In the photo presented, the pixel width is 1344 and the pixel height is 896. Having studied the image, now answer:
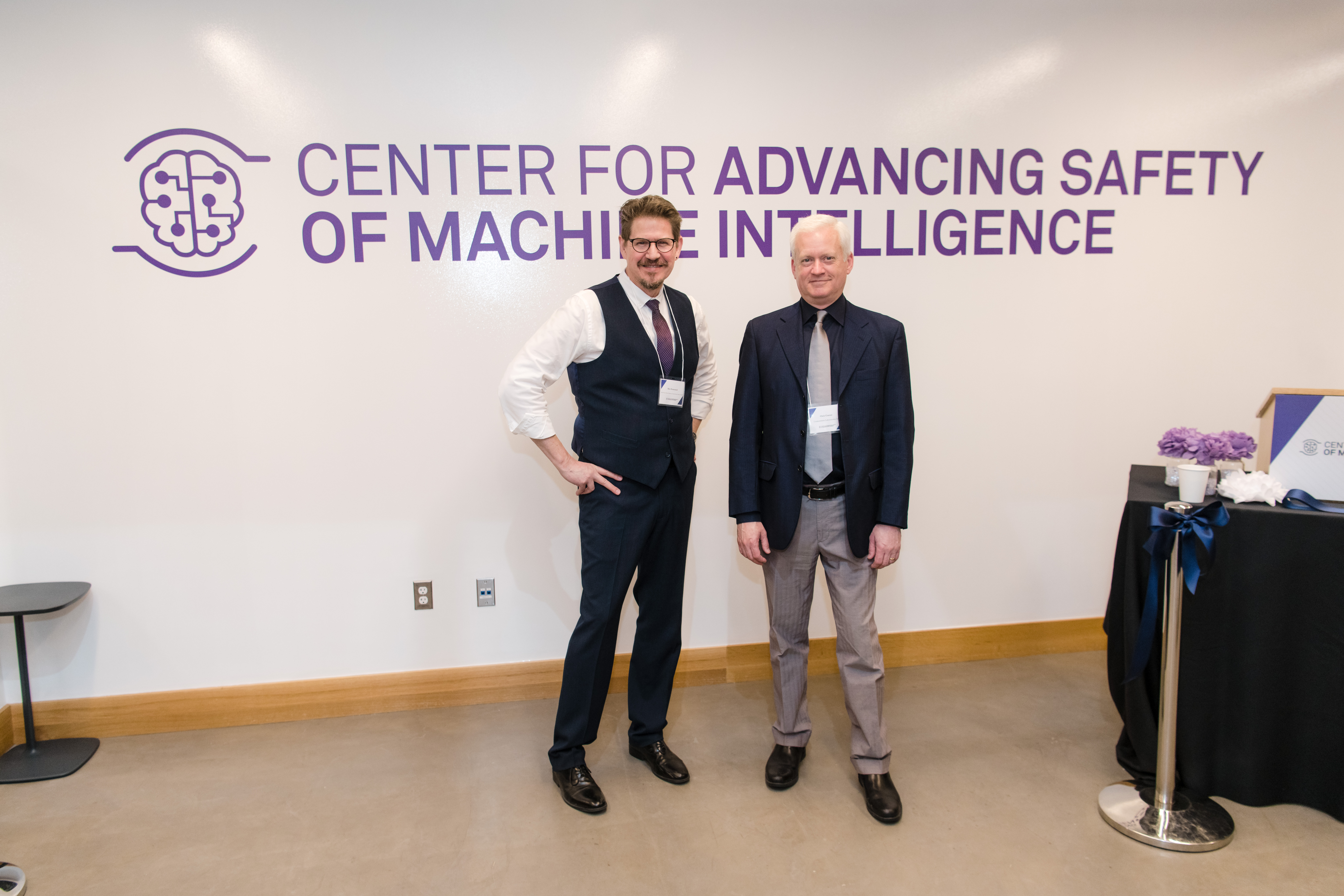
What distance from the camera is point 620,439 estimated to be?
2.26 metres

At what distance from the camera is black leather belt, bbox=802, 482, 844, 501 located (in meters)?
2.26

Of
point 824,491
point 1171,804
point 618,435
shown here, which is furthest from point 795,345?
point 1171,804

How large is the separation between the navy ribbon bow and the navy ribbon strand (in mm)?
230

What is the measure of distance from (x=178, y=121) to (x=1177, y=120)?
13.2 ft

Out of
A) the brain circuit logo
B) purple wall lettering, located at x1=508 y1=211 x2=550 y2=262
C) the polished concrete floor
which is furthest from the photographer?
purple wall lettering, located at x1=508 y1=211 x2=550 y2=262

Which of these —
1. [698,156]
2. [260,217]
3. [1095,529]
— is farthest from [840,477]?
[260,217]

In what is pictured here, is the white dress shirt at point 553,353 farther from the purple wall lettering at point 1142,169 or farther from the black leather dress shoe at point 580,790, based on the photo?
the purple wall lettering at point 1142,169

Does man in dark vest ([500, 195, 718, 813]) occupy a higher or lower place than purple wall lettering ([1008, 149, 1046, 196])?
lower

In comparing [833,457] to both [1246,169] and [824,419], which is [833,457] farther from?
[1246,169]

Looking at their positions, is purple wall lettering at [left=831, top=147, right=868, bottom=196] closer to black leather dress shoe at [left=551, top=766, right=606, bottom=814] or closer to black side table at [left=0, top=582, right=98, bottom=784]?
black leather dress shoe at [left=551, top=766, right=606, bottom=814]

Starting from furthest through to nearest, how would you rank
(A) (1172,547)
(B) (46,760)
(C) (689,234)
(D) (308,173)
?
(C) (689,234) → (D) (308,173) → (B) (46,760) → (A) (1172,547)

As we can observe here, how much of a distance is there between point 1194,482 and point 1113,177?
5.53 feet

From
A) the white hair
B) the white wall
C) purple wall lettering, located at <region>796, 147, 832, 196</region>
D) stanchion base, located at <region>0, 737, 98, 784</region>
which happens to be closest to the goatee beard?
the white hair

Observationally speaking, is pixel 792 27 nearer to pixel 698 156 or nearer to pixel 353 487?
pixel 698 156
